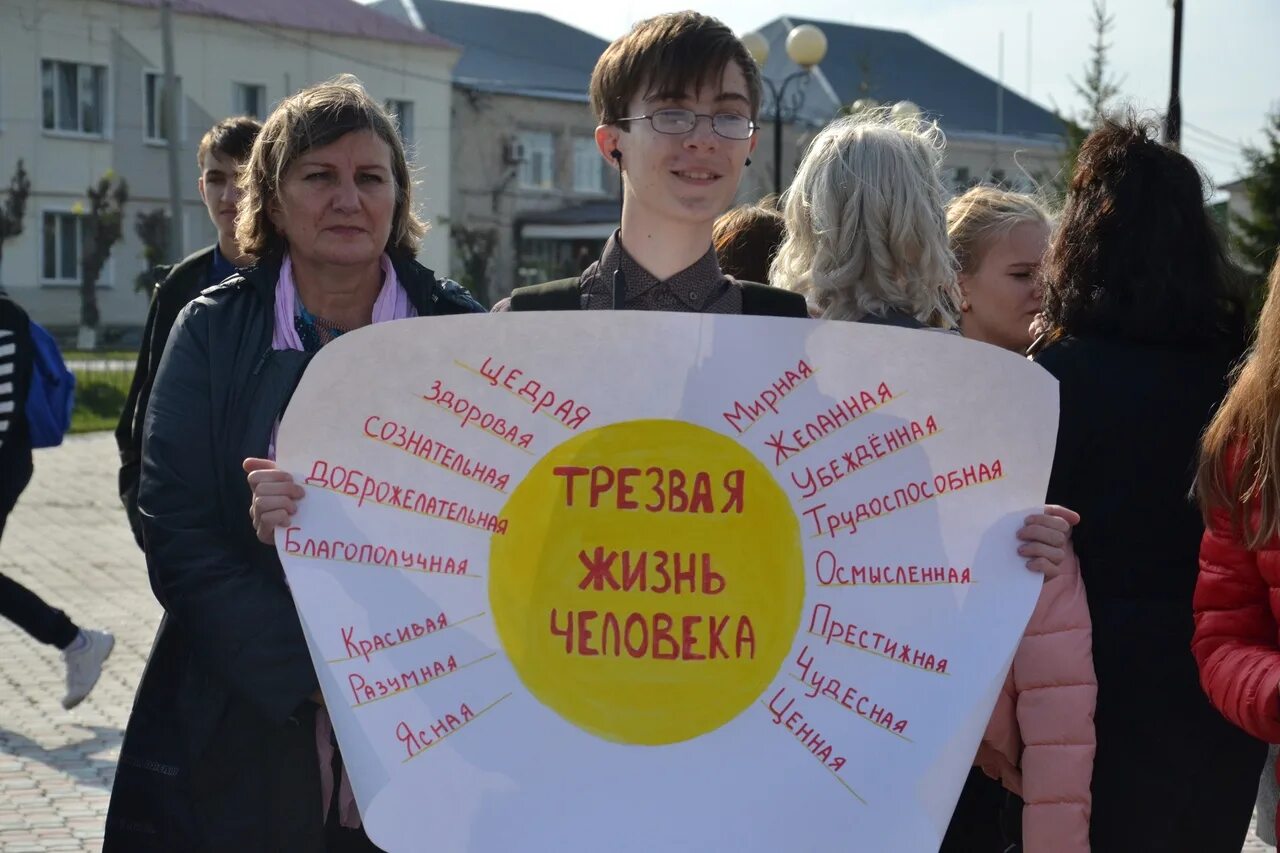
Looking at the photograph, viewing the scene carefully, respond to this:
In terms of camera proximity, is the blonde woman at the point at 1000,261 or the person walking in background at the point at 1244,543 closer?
the person walking in background at the point at 1244,543

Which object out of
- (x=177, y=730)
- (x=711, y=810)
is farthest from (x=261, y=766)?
(x=711, y=810)

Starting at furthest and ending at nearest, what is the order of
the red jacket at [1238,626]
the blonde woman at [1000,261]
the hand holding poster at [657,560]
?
the blonde woman at [1000,261], the red jacket at [1238,626], the hand holding poster at [657,560]

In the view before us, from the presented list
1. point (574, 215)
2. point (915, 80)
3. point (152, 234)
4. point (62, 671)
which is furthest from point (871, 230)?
point (915, 80)

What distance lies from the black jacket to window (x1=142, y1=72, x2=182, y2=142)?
36800 millimetres

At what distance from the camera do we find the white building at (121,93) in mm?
37000

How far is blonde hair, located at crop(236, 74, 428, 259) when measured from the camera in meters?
2.76

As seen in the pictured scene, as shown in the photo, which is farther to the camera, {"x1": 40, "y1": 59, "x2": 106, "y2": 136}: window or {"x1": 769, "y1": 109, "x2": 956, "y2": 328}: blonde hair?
{"x1": 40, "y1": 59, "x2": 106, "y2": 136}: window

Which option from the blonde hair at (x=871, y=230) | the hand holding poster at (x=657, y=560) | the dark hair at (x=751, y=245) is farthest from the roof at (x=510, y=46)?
the hand holding poster at (x=657, y=560)

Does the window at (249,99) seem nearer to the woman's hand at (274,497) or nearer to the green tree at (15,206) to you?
the green tree at (15,206)

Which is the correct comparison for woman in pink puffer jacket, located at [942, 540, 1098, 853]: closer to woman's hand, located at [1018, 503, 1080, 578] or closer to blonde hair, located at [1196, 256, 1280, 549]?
blonde hair, located at [1196, 256, 1280, 549]

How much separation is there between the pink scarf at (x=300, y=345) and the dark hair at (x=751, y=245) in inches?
63.1

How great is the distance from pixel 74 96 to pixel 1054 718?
129 feet

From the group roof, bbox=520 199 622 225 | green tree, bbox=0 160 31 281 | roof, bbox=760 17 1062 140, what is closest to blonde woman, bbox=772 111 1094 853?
green tree, bbox=0 160 31 281

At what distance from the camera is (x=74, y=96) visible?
38.1 metres
